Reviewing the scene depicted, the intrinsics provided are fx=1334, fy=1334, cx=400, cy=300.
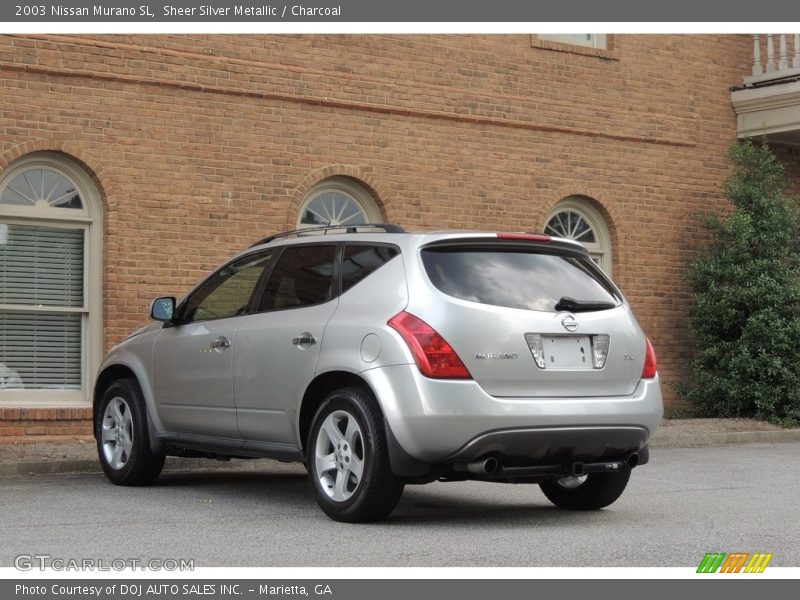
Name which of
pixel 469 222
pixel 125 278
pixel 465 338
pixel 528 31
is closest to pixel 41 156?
pixel 125 278

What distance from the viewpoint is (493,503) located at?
9344mm

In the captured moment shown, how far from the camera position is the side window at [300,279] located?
27.8ft

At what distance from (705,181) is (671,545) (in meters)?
12.2

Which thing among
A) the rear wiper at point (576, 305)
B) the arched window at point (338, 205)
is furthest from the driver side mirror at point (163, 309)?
the arched window at point (338, 205)

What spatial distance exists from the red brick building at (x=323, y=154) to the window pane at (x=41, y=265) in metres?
0.02

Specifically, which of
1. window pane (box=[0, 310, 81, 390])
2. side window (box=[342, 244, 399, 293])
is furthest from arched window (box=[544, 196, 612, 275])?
side window (box=[342, 244, 399, 293])

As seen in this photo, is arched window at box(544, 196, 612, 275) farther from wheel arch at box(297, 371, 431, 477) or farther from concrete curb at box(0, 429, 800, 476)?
wheel arch at box(297, 371, 431, 477)

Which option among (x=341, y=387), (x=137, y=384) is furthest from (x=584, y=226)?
(x=341, y=387)

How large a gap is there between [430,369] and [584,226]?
10.6 meters

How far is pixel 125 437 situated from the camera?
33.0 ft

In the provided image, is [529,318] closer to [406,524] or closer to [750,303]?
[406,524]

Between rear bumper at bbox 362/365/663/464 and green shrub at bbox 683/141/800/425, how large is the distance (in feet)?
31.0

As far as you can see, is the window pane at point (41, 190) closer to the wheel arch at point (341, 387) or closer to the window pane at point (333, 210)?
the window pane at point (333, 210)

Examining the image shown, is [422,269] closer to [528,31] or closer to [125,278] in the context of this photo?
[125,278]
